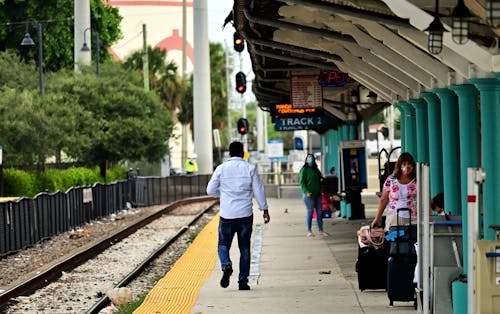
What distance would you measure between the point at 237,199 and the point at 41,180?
27.9 m

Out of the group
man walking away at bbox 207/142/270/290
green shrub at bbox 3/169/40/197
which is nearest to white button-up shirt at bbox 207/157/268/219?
man walking away at bbox 207/142/270/290

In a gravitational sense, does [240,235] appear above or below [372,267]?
above

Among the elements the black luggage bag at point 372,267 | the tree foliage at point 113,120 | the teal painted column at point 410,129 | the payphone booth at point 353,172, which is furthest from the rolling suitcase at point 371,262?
the tree foliage at point 113,120

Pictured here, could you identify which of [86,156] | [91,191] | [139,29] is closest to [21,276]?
[91,191]

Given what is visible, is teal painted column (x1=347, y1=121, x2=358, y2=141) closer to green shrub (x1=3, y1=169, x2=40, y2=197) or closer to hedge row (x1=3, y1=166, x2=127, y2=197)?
hedge row (x1=3, y1=166, x2=127, y2=197)

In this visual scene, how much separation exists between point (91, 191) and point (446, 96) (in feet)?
81.9

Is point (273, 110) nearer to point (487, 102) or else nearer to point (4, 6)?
point (487, 102)

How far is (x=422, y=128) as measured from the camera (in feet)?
67.8

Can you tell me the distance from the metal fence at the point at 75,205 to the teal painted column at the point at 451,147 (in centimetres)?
1203

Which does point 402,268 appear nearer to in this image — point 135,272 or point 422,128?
point 422,128

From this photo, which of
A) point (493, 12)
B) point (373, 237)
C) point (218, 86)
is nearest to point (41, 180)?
point (373, 237)

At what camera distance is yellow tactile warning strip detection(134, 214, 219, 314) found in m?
15.7

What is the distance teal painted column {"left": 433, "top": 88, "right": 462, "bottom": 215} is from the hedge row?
70.3 ft

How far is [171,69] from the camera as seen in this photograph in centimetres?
10169
